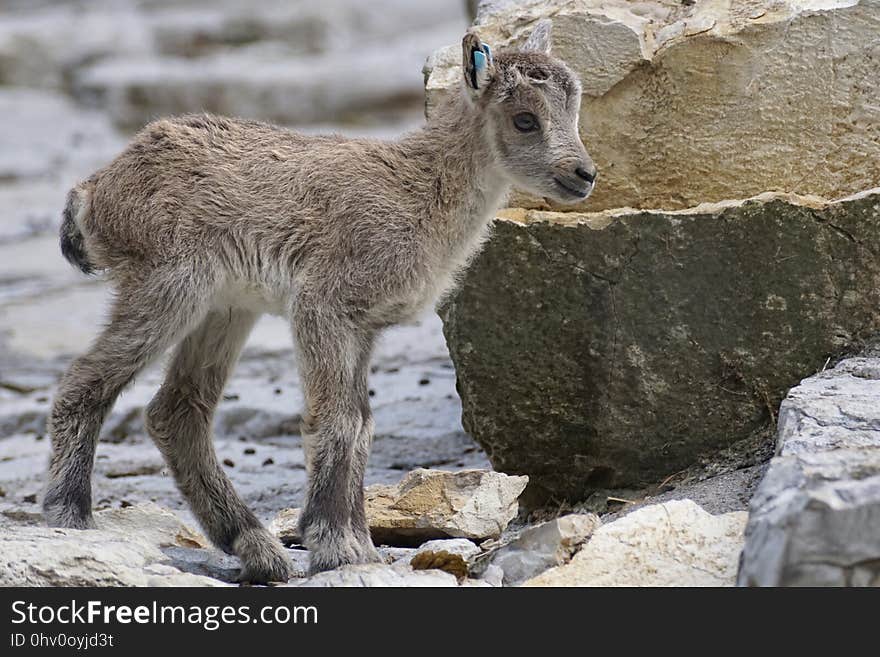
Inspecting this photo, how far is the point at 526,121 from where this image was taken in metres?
6.72

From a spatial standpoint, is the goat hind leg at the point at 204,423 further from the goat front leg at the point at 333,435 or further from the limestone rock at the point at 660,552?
the limestone rock at the point at 660,552

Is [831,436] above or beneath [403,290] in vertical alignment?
beneath

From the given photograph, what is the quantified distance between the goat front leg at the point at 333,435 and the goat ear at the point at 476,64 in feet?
4.68

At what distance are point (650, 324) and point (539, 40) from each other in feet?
5.36

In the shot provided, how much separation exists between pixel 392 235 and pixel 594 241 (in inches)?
48.3

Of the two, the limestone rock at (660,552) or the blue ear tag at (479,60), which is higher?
the blue ear tag at (479,60)

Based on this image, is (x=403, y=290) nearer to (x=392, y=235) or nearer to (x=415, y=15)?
(x=392, y=235)

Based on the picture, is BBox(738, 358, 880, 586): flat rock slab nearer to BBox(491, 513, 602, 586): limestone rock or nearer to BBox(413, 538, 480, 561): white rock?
BBox(491, 513, 602, 586): limestone rock

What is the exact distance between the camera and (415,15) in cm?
2502

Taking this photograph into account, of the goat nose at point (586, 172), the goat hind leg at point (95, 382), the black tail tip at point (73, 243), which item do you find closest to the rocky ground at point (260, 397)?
the goat hind leg at point (95, 382)

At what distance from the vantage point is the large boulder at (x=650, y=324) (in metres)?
6.85

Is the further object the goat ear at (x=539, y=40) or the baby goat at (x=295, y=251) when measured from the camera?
the goat ear at (x=539, y=40)

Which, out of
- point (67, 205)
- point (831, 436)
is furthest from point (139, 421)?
point (831, 436)

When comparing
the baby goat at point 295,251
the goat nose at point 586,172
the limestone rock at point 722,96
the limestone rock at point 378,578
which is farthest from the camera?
the limestone rock at point 722,96
